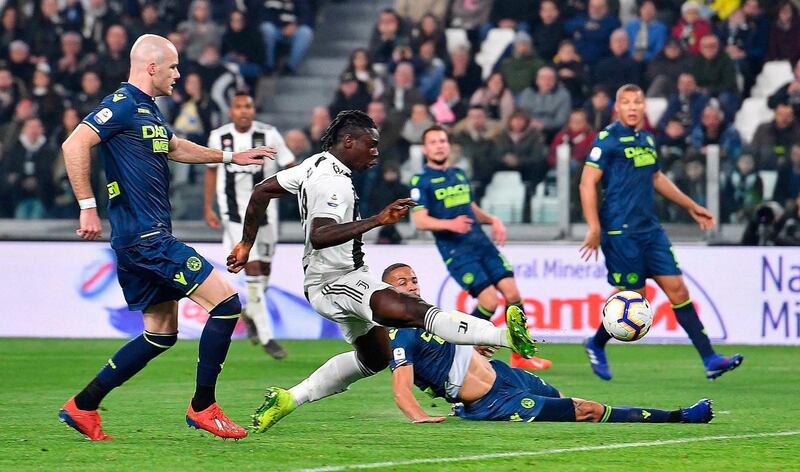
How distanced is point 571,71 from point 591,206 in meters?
7.53

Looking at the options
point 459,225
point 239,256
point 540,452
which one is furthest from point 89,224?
point 459,225

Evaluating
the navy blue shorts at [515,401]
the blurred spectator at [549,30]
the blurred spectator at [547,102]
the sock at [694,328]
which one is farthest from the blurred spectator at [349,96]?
the navy blue shorts at [515,401]

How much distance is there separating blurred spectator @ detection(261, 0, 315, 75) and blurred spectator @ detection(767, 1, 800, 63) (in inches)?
271

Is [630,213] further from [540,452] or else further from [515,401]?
[540,452]

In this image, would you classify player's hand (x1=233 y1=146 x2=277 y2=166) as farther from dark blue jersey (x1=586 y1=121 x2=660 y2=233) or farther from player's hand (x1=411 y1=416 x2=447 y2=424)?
dark blue jersey (x1=586 y1=121 x2=660 y2=233)

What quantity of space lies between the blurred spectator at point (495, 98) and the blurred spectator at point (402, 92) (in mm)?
760

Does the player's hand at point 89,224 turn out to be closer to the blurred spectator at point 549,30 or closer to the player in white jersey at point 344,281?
the player in white jersey at point 344,281

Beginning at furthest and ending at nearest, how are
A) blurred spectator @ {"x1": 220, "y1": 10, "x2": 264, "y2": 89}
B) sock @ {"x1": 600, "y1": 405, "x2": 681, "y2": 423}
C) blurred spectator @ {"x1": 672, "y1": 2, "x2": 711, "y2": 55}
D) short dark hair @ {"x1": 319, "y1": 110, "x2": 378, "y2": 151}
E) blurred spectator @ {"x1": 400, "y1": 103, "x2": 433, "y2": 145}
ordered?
blurred spectator @ {"x1": 220, "y1": 10, "x2": 264, "y2": 89} < blurred spectator @ {"x1": 672, "y1": 2, "x2": 711, "y2": 55} < blurred spectator @ {"x1": 400, "y1": 103, "x2": 433, "y2": 145} < sock @ {"x1": 600, "y1": 405, "x2": 681, "y2": 423} < short dark hair @ {"x1": 319, "y1": 110, "x2": 378, "y2": 151}

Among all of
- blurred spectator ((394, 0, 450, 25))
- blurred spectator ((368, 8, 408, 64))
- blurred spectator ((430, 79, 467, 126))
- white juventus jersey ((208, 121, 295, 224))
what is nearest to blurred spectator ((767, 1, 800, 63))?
blurred spectator ((430, 79, 467, 126))

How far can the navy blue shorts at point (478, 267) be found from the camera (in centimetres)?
1233

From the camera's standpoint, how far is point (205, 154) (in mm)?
8086

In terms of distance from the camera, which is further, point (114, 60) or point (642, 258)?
point (114, 60)

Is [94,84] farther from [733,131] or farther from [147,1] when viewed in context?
[733,131]

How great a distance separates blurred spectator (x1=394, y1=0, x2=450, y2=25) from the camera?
20328 millimetres
